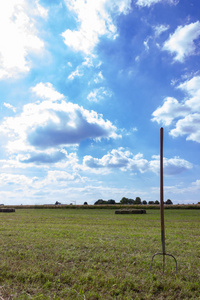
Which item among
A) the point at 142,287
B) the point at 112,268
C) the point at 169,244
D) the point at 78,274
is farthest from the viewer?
the point at 169,244

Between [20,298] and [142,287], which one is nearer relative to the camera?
[20,298]

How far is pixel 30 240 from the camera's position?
9086 mm

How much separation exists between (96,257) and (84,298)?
222 cm

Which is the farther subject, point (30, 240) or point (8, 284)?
point (30, 240)

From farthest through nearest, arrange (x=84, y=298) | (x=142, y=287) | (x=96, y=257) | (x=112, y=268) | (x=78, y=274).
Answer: (x=96, y=257), (x=112, y=268), (x=78, y=274), (x=142, y=287), (x=84, y=298)

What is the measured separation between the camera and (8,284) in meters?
5.12

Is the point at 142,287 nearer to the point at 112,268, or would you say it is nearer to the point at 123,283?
the point at 123,283

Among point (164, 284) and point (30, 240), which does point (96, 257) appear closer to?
point (164, 284)

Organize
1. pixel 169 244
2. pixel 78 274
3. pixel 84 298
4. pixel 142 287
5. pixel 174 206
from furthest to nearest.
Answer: pixel 174 206 → pixel 169 244 → pixel 78 274 → pixel 142 287 → pixel 84 298

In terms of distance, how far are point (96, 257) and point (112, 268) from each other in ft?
2.79

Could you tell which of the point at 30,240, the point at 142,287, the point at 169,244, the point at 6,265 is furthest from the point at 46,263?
the point at 169,244

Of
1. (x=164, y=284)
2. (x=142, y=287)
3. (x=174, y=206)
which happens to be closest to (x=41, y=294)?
(x=142, y=287)

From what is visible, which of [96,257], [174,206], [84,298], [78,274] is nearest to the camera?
[84,298]

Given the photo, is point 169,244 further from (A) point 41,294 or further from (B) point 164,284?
(A) point 41,294
